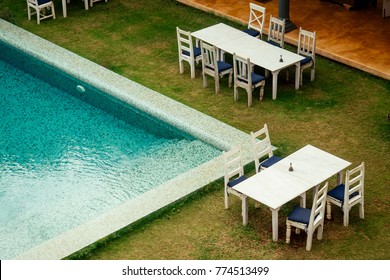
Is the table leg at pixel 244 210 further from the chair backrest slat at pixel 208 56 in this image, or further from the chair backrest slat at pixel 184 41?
the chair backrest slat at pixel 184 41

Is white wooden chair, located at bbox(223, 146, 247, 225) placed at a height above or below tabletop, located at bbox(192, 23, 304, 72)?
below

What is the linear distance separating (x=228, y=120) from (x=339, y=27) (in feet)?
14.1

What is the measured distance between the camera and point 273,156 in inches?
540

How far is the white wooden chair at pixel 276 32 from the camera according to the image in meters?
17.4

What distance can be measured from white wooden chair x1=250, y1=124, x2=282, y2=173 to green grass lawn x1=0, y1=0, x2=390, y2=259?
1.43 ft

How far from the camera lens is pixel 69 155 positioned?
51.3 feet

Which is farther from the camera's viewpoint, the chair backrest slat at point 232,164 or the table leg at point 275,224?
the chair backrest slat at point 232,164

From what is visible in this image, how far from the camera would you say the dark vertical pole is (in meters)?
18.6

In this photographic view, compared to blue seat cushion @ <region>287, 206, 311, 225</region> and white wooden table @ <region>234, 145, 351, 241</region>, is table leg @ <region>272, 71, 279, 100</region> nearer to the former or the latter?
white wooden table @ <region>234, 145, 351, 241</region>

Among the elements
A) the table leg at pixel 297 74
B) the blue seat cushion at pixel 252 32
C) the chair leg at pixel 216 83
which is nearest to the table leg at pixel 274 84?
the table leg at pixel 297 74

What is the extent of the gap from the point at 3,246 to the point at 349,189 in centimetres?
508

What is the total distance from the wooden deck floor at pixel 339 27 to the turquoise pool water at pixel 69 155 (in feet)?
12.7

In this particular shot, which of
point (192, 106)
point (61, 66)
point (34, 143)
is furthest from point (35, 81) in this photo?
point (192, 106)

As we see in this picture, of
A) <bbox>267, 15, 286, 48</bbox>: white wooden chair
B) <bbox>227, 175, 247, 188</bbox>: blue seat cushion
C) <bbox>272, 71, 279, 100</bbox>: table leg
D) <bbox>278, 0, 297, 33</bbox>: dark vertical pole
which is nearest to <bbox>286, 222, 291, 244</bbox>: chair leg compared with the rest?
<bbox>227, 175, 247, 188</bbox>: blue seat cushion
